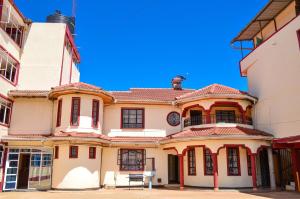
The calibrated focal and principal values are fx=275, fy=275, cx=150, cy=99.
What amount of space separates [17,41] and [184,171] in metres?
17.1

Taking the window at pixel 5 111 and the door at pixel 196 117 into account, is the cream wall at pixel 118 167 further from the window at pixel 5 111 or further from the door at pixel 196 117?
the window at pixel 5 111

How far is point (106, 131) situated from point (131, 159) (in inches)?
119

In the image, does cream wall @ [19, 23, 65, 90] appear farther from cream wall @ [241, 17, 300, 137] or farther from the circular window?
cream wall @ [241, 17, 300, 137]

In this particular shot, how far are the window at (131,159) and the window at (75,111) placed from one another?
4.28m

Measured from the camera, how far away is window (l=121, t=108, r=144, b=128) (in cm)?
2248

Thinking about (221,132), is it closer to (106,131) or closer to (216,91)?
(216,91)

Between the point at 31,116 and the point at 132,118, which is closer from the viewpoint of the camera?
the point at 31,116

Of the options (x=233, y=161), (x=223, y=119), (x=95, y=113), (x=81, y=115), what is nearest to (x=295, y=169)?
(x=233, y=161)

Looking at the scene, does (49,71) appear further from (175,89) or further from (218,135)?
(218,135)

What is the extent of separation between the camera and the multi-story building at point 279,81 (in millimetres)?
17422

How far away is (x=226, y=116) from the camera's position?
2161 centimetres

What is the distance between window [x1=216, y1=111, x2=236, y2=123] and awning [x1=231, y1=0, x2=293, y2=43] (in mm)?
7344

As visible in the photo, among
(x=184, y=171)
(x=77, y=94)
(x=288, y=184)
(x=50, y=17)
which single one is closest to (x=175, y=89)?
(x=184, y=171)

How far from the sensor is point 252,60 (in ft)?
73.3
